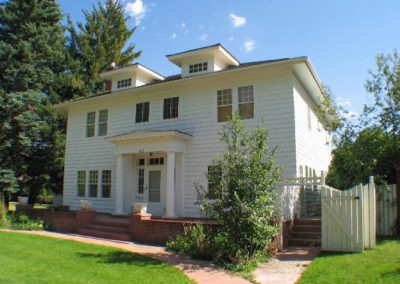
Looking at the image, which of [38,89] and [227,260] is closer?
[227,260]

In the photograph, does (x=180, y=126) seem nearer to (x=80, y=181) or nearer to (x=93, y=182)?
(x=93, y=182)

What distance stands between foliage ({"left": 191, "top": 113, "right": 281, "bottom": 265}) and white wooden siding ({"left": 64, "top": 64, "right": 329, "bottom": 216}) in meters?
3.74

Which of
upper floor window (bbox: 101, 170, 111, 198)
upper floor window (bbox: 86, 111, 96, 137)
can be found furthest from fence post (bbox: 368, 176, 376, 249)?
upper floor window (bbox: 86, 111, 96, 137)

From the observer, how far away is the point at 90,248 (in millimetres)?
10117

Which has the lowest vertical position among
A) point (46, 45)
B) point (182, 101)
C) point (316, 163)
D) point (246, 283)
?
point (246, 283)

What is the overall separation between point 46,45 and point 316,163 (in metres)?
18.6

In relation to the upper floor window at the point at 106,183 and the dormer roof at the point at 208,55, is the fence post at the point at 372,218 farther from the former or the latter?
the upper floor window at the point at 106,183

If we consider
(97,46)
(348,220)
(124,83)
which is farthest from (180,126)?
(97,46)

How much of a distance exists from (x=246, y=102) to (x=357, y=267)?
796cm

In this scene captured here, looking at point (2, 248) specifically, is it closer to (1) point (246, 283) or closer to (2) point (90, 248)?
(2) point (90, 248)

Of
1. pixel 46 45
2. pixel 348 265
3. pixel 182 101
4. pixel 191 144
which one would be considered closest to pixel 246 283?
pixel 348 265

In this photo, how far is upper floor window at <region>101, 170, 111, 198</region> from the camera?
17.2m

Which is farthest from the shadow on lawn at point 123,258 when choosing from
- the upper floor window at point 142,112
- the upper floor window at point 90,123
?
the upper floor window at point 90,123

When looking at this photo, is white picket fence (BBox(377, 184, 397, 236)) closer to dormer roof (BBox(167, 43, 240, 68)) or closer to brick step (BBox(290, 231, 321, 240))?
brick step (BBox(290, 231, 321, 240))
